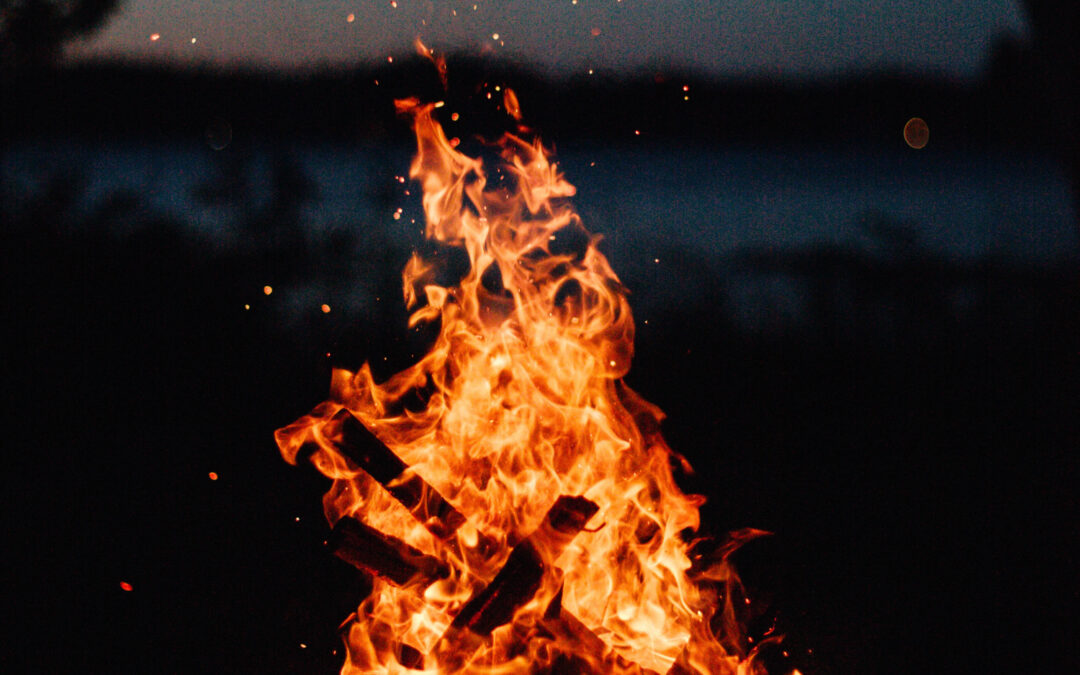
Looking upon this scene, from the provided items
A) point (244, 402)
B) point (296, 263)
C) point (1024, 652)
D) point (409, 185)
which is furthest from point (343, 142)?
point (1024, 652)

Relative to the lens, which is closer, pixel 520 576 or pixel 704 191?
pixel 520 576

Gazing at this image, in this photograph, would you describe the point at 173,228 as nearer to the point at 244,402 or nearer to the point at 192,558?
the point at 244,402

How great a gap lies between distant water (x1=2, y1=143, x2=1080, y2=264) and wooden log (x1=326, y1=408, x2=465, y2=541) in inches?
85.1

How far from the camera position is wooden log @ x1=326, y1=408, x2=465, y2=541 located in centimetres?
206

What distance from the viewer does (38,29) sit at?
4250 millimetres

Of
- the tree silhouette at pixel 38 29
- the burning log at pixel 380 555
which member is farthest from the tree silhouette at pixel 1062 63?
the tree silhouette at pixel 38 29

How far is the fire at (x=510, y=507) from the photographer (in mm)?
1976

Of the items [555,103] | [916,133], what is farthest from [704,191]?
[916,133]

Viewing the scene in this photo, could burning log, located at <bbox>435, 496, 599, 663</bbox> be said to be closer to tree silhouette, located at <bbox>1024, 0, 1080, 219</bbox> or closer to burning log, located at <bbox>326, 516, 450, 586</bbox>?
burning log, located at <bbox>326, 516, 450, 586</bbox>

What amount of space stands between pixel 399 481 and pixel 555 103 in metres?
2.55

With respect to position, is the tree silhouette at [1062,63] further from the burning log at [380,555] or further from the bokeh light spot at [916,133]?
the bokeh light spot at [916,133]

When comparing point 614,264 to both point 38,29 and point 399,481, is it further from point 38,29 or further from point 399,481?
point 38,29

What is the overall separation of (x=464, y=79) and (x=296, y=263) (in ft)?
4.59

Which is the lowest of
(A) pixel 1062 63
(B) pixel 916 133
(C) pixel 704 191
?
(C) pixel 704 191
